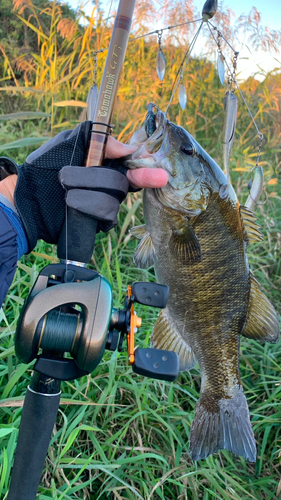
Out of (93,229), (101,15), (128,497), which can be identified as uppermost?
(101,15)

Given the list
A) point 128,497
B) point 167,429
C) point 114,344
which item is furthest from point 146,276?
point 114,344

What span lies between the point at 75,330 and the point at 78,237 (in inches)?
11.4

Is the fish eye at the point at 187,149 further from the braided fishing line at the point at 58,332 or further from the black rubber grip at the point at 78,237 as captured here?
the braided fishing line at the point at 58,332

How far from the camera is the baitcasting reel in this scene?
0.81m

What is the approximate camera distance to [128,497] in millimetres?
1556

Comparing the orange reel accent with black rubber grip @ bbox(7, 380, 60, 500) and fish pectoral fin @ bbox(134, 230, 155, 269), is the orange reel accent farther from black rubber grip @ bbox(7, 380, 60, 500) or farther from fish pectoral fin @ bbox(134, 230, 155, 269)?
fish pectoral fin @ bbox(134, 230, 155, 269)

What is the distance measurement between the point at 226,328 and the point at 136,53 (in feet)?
7.11

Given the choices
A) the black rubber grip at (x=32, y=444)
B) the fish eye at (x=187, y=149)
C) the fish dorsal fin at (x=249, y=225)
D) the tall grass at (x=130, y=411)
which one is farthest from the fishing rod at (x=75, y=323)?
the fish dorsal fin at (x=249, y=225)

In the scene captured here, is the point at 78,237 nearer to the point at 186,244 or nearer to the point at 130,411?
the point at 186,244

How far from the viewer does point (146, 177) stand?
1164mm

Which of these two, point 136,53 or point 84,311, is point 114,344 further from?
point 136,53

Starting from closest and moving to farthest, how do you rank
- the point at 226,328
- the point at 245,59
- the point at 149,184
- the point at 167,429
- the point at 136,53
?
1. the point at 149,184
2. the point at 226,328
3. the point at 167,429
4. the point at 136,53
5. the point at 245,59

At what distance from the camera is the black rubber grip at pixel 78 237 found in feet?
3.37

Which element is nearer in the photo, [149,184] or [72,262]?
[72,262]
